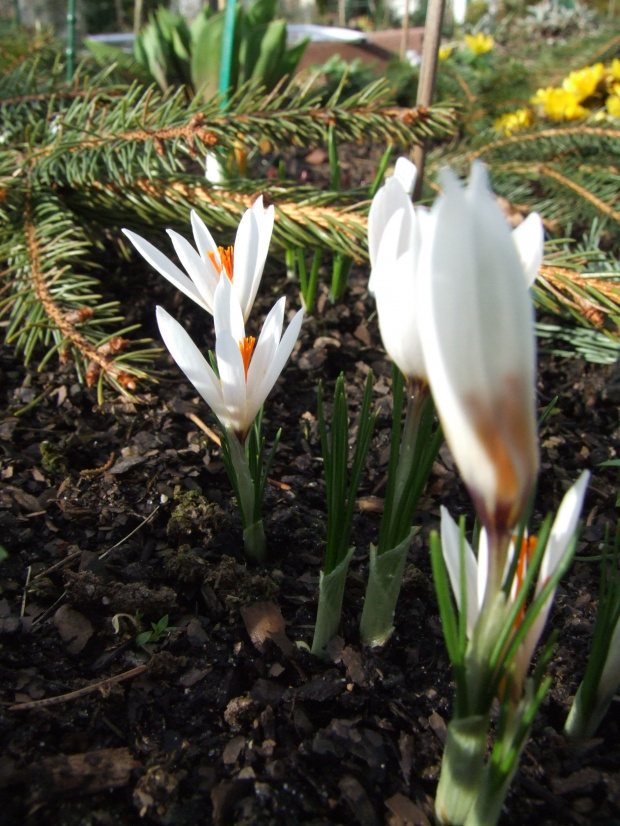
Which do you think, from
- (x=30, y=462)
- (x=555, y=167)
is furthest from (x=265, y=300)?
(x=555, y=167)

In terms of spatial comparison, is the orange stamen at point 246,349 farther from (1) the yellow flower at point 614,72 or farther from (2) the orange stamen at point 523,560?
(1) the yellow flower at point 614,72

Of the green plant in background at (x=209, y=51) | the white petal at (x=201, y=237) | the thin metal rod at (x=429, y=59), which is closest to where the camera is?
the white petal at (x=201, y=237)

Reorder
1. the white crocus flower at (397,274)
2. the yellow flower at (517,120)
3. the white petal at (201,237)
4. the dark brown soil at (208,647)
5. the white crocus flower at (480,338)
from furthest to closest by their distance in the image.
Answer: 1. the yellow flower at (517,120)
2. the white petal at (201,237)
3. the dark brown soil at (208,647)
4. the white crocus flower at (397,274)
5. the white crocus flower at (480,338)

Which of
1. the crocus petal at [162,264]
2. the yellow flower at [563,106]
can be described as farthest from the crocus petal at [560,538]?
the yellow flower at [563,106]

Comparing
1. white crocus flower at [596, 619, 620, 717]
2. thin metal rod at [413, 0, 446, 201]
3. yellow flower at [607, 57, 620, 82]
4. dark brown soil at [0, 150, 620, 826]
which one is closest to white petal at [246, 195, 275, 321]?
dark brown soil at [0, 150, 620, 826]

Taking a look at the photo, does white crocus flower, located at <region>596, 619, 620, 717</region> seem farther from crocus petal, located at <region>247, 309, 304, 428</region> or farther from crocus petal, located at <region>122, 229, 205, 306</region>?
crocus petal, located at <region>122, 229, 205, 306</region>

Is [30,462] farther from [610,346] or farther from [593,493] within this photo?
[610,346]

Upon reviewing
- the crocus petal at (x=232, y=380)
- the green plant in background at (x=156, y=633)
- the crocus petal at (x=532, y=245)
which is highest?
the crocus petal at (x=532, y=245)

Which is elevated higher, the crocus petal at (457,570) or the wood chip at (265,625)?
the crocus petal at (457,570)
